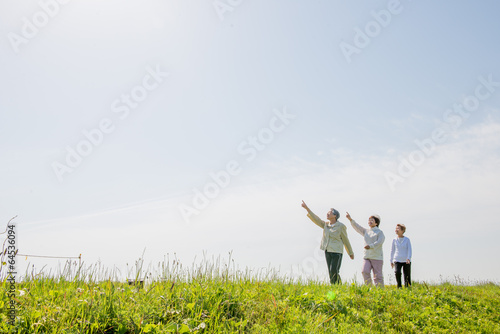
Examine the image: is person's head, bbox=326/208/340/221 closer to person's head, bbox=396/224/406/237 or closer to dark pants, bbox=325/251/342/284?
dark pants, bbox=325/251/342/284

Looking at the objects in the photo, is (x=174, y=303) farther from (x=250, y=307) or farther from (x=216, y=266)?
(x=216, y=266)

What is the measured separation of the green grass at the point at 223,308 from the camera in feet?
17.3

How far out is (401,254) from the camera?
12.1m

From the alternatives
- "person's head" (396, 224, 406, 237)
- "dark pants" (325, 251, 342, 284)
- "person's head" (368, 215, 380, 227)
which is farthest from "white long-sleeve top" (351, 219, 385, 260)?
"person's head" (396, 224, 406, 237)

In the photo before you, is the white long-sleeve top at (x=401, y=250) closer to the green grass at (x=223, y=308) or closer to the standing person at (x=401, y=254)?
the standing person at (x=401, y=254)

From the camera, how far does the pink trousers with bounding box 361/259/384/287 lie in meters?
11.5

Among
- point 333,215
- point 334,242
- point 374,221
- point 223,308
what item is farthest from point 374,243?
point 223,308

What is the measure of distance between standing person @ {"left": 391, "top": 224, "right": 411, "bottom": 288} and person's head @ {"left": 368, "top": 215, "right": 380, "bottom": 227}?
2.90 feet

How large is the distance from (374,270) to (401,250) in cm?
120

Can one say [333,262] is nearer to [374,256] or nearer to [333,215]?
[374,256]

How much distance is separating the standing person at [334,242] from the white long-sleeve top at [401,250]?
1.36 metres

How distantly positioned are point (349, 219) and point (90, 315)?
892cm

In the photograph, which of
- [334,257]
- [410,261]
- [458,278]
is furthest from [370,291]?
[458,278]

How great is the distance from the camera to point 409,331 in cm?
804
